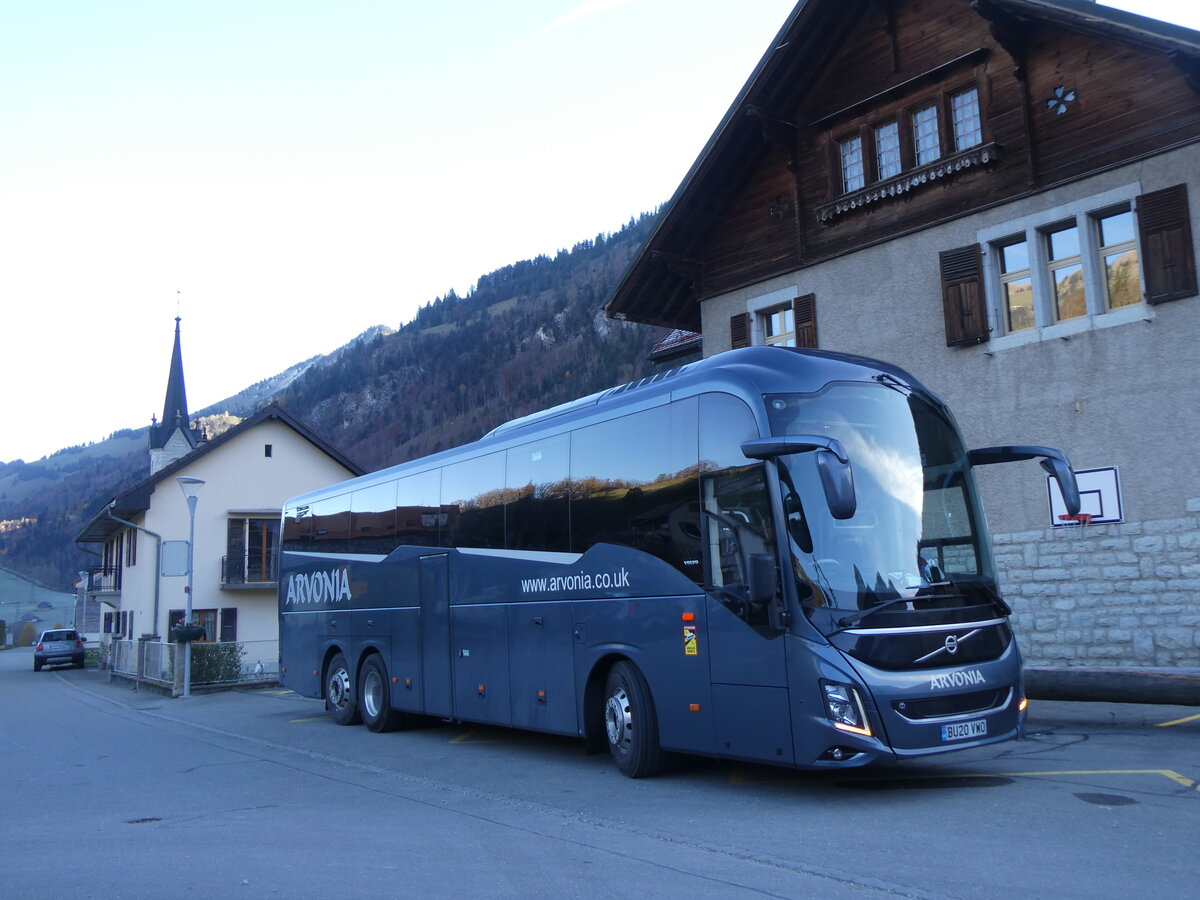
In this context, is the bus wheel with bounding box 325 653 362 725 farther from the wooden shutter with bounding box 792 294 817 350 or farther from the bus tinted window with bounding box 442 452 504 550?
the wooden shutter with bounding box 792 294 817 350

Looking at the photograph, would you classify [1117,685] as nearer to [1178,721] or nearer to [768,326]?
[1178,721]

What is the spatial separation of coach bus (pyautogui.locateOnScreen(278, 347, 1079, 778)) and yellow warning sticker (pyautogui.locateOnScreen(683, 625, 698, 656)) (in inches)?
0.9

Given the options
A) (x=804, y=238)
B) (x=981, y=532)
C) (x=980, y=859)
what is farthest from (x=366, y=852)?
(x=804, y=238)

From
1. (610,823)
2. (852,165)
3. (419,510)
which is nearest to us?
(610,823)

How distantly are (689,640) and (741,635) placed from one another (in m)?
0.64

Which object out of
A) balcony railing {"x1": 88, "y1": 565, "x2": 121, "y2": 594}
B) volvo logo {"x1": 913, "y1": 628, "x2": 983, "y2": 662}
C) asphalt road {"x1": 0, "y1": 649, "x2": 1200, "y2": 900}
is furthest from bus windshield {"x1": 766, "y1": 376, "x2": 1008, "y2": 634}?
balcony railing {"x1": 88, "y1": 565, "x2": 121, "y2": 594}

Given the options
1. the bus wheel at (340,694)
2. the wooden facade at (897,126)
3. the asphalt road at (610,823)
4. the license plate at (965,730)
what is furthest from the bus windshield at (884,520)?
the bus wheel at (340,694)

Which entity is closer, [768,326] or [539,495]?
[539,495]

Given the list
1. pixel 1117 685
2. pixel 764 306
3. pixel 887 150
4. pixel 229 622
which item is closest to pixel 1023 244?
pixel 887 150

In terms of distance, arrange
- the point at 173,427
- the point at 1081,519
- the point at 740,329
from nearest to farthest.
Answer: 1. the point at 1081,519
2. the point at 740,329
3. the point at 173,427

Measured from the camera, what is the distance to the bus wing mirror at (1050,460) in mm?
8362

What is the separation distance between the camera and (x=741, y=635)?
8.36m

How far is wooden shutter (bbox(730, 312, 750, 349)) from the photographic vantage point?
19.0 metres

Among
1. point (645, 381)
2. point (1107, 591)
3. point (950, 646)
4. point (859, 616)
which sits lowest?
point (950, 646)
